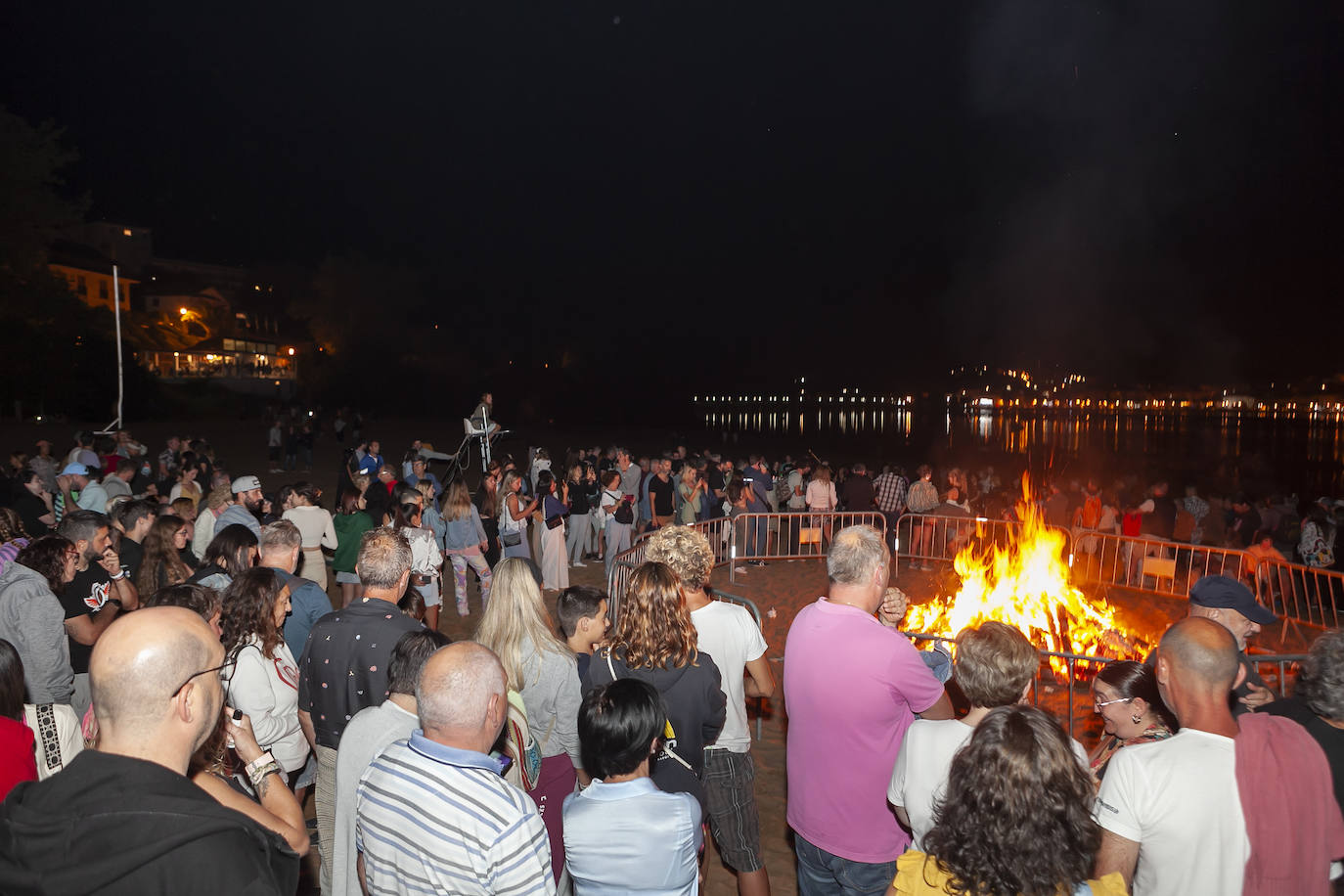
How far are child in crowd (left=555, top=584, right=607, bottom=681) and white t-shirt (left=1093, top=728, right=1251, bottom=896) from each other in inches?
100

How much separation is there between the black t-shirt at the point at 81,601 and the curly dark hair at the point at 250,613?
1588 millimetres

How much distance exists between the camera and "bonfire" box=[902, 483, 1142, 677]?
30.4 ft

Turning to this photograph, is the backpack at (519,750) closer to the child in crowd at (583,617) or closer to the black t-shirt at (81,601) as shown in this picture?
the child in crowd at (583,617)

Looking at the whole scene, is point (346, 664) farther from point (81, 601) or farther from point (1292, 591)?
point (1292, 591)

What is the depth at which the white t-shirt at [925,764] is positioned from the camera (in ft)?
9.79

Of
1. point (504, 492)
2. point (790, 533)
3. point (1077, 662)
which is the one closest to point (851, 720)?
point (1077, 662)

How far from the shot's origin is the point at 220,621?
4375mm

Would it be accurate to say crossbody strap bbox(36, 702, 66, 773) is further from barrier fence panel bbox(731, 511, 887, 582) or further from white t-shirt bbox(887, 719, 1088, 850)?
barrier fence panel bbox(731, 511, 887, 582)

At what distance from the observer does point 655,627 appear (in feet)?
12.6

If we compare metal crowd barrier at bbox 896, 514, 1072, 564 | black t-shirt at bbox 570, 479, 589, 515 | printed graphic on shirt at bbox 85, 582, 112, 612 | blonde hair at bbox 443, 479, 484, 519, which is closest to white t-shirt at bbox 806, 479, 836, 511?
metal crowd barrier at bbox 896, 514, 1072, 564

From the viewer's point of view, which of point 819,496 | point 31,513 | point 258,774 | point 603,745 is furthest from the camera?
point 819,496

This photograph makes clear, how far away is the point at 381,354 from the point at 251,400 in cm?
1832

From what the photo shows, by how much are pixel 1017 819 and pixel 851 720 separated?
1307 millimetres

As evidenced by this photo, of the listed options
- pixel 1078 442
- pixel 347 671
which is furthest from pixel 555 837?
pixel 1078 442
